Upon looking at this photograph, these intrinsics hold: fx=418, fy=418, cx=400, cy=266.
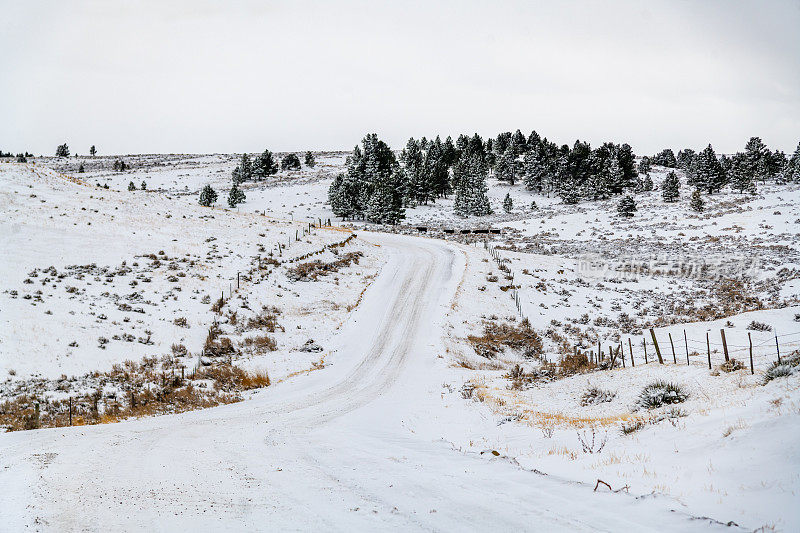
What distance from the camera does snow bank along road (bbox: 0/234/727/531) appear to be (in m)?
5.80

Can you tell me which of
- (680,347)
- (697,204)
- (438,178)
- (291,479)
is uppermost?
(438,178)

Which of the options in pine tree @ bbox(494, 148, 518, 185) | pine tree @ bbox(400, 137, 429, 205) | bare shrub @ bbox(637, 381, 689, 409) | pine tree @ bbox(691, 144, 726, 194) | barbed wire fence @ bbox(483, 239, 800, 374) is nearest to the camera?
bare shrub @ bbox(637, 381, 689, 409)

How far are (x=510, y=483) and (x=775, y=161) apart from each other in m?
136

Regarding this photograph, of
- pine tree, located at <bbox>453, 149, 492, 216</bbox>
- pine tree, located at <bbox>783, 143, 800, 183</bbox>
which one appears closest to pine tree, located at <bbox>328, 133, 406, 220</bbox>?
pine tree, located at <bbox>453, 149, 492, 216</bbox>

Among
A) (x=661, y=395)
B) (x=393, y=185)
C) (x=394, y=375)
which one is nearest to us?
(x=661, y=395)

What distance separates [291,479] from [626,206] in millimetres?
75583

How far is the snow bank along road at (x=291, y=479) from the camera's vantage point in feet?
19.0

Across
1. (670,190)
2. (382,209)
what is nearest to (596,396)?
(382,209)

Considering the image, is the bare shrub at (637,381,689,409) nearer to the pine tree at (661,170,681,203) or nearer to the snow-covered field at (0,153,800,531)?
the snow-covered field at (0,153,800,531)

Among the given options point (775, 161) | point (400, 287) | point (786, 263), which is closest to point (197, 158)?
point (400, 287)

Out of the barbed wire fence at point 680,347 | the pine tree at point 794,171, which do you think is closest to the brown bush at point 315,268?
the barbed wire fence at point 680,347

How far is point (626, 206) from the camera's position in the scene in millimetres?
70250

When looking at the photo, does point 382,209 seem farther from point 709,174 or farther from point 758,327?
point 709,174

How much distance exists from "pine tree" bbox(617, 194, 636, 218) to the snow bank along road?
67237 millimetres
